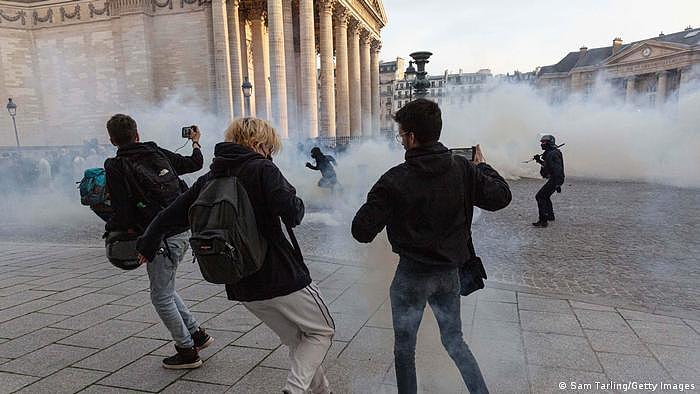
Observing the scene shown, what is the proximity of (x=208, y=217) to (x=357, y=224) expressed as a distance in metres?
0.71

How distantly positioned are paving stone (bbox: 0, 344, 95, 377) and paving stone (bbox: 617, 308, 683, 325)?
4.75 m

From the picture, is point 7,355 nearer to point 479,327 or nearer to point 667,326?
point 479,327

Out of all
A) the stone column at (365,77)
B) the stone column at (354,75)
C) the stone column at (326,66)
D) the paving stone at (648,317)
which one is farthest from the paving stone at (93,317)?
the stone column at (365,77)

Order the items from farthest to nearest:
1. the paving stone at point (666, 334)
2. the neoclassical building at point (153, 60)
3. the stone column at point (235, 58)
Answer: the stone column at point (235, 58) < the neoclassical building at point (153, 60) < the paving stone at point (666, 334)

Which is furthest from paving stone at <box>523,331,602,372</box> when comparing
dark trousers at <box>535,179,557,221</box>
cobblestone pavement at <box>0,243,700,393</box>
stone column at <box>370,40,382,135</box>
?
stone column at <box>370,40,382,135</box>

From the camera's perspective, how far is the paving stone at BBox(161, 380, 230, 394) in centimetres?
296

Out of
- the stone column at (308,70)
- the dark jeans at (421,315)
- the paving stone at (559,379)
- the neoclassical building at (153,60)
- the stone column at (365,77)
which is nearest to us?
the dark jeans at (421,315)

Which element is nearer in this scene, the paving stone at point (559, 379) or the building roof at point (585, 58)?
the paving stone at point (559, 379)

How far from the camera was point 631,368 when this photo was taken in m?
3.12

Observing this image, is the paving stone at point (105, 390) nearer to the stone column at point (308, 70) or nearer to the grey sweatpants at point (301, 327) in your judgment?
the grey sweatpants at point (301, 327)

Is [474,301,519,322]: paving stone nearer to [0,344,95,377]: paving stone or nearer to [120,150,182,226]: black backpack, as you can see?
[120,150,182,226]: black backpack

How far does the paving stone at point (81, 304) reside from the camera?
459 cm

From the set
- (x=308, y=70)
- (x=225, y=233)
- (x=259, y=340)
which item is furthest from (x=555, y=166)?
(x=308, y=70)

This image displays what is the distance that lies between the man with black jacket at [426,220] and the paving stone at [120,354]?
90.6 inches
